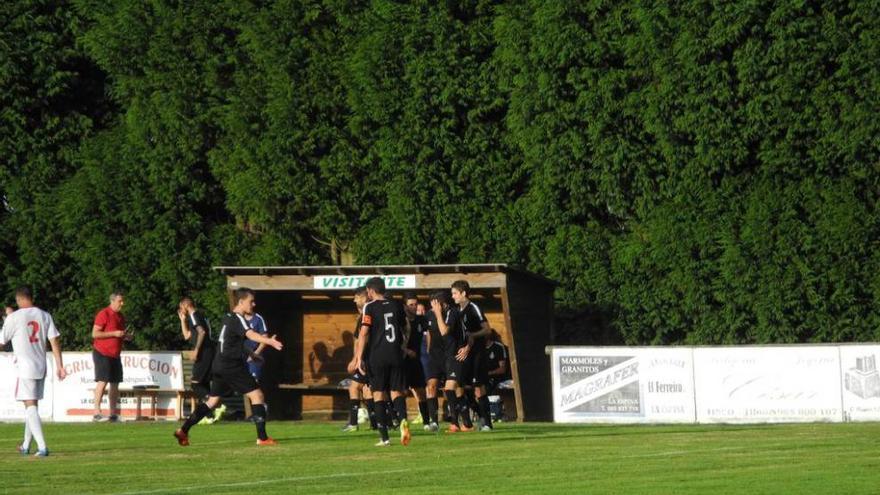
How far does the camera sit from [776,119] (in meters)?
28.5

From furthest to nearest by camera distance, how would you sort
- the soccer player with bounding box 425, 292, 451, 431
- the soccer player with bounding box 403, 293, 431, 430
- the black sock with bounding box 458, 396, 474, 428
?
the soccer player with bounding box 403, 293, 431, 430 < the black sock with bounding box 458, 396, 474, 428 < the soccer player with bounding box 425, 292, 451, 431

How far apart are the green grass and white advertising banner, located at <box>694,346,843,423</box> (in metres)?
1.53

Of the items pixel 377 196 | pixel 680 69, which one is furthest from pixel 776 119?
pixel 377 196

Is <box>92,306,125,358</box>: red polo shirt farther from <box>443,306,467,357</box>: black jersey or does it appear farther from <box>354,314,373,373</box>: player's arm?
<box>354,314,373,373</box>: player's arm

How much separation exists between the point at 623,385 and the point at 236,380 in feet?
27.0

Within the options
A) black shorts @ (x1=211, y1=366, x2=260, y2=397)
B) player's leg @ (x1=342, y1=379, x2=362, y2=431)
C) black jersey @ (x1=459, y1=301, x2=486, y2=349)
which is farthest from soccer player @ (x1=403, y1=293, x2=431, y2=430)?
black shorts @ (x1=211, y1=366, x2=260, y2=397)

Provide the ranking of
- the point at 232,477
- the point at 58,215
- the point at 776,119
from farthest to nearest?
the point at 58,215 < the point at 776,119 < the point at 232,477

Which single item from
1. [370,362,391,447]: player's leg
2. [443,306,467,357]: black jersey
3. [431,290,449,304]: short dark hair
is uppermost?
[431,290,449,304]: short dark hair

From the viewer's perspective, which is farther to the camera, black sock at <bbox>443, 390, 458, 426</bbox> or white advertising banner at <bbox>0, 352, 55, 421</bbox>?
white advertising banner at <bbox>0, 352, 55, 421</bbox>

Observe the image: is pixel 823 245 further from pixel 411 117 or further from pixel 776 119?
pixel 411 117

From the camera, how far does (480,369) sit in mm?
22828

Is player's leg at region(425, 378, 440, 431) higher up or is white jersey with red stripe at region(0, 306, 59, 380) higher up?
white jersey with red stripe at region(0, 306, 59, 380)

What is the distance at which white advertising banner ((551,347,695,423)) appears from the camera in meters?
25.2

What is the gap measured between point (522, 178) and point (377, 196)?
3315 millimetres
